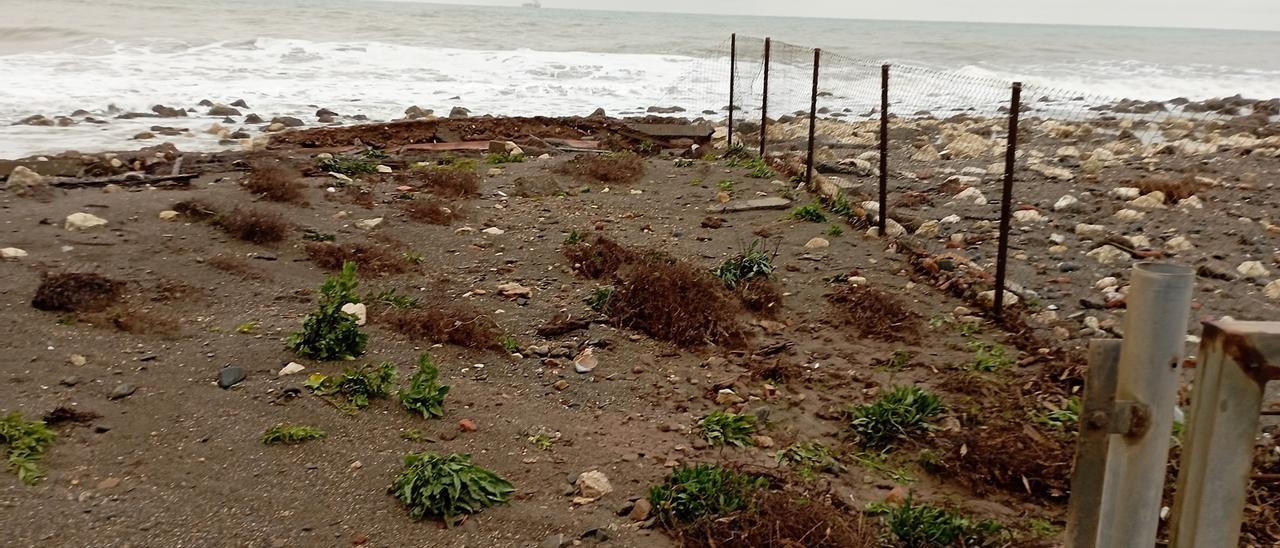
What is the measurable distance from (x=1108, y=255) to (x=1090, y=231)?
72cm

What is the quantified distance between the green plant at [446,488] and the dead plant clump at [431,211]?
4.56m

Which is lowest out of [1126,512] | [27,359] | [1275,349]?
[27,359]

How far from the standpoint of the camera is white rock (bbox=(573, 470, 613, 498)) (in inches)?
141

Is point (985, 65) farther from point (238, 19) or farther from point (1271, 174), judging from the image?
point (238, 19)

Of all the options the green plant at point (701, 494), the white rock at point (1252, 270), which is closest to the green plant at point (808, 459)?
the green plant at point (701, 494)

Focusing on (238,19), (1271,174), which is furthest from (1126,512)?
(238,19)

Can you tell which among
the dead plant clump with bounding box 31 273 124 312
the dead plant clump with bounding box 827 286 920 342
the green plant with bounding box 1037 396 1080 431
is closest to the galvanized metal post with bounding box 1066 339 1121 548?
the green plant with bounding box 1037 396 1080 431

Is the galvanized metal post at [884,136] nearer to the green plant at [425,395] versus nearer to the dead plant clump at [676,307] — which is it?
the dead plant clump at [676,307]

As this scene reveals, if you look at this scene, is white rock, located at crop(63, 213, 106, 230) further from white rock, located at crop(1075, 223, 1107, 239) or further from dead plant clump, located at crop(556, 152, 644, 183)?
white rock, located at crop(1075, 223, 1107, 239)

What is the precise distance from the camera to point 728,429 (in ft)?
13.7

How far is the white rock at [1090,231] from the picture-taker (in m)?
7.16

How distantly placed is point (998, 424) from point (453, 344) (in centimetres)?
297

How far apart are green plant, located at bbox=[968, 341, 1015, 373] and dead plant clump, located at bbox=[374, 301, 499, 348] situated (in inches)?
109

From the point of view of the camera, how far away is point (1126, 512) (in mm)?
1704
